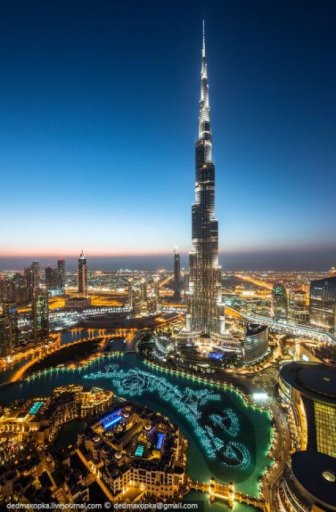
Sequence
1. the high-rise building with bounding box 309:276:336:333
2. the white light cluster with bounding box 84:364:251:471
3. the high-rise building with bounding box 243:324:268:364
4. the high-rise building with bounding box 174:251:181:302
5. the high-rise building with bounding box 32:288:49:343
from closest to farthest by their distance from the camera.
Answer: the white light cluster with bounding box 84:364:251:471 → the high-rise building with bounding box 243:324:268:364 → the high-rise building with bounding box 32:288:49:343 → the high-rise building with bounding box 309:276:336:333 → the high-rise building with bounding box 174:251:181:302

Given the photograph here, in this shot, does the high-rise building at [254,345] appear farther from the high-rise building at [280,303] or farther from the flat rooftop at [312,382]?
the high-rise building at [280,303]

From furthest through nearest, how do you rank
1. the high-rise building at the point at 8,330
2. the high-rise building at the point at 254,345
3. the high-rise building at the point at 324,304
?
the high-rise building at the point at 324,304, the high-rise building at the point at 8,330, the high-rise building at the point at 254,345

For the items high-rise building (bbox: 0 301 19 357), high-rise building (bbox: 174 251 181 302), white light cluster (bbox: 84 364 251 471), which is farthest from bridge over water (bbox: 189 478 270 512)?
high-rise building (bbox: 174 251 181 302)

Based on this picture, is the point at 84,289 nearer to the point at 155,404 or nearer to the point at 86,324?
the point at 86,324

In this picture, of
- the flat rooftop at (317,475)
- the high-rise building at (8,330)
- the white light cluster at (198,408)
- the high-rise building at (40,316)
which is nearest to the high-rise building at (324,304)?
the white light cluster at (198,408)

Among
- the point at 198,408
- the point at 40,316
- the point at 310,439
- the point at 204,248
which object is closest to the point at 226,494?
the point at 310,439

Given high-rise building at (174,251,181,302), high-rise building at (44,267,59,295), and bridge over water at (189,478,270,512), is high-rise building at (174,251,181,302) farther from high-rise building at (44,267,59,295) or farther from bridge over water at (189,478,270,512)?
bridge over water at (189,478,270,512)

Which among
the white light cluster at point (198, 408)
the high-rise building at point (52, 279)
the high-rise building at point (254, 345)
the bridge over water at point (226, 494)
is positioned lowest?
the white light cluster at point (198, 408)

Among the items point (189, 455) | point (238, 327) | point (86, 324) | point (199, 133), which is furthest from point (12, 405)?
point (199, 133)

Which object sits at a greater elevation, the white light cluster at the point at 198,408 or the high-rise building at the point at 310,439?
the high-rise building at the point at 310,439
